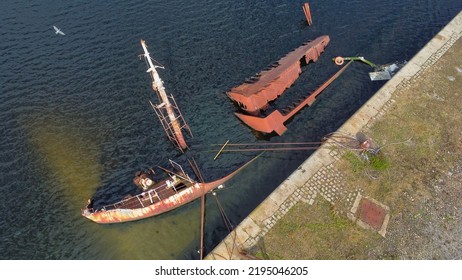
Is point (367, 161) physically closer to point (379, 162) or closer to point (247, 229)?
point (379, 162)

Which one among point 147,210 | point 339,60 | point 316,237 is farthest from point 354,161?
point 147,210

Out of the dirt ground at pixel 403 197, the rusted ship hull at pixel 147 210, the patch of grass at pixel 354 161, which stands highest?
the rusted ship hull at pixel 147 210

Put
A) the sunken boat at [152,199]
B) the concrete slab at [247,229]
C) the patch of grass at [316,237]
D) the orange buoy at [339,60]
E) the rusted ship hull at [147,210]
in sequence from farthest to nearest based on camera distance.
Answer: the orange buoy at [339,60] < the sunken boat at [152,199] < the rusted ship hull at [147,210] < the concrete slab at [247,229] < the patch of grass at [316,237]

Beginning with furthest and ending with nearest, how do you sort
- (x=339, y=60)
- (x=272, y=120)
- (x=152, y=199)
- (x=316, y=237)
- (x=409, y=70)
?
(x=339, y=60) → (x=409, y=70) → (x=272, y=120) → (x=152, y=199) → (x=316, y=237)

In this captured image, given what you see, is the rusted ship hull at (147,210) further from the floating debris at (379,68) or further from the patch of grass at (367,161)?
the floating debris at (379,68)

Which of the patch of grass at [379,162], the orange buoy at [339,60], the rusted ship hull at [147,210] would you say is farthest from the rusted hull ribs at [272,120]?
the patch of grass at [379,162]

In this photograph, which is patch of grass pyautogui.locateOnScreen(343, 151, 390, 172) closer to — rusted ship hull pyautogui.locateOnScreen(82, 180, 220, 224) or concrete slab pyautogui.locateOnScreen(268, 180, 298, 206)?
concrete slab pyautogui.locateOnScreen(268, 180, 298, 206)
